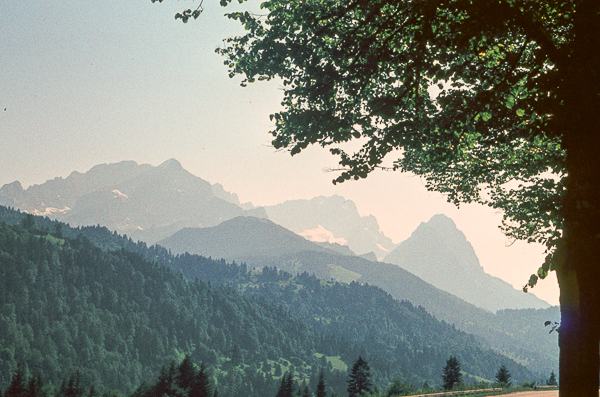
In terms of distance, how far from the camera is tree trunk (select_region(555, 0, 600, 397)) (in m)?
8.55

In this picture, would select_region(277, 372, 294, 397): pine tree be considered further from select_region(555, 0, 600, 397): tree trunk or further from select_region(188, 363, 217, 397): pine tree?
select_region(555, 0, 600, 397): tree trunk

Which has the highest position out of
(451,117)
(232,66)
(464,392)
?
(232,66)

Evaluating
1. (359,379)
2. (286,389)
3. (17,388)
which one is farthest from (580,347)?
(17,388)

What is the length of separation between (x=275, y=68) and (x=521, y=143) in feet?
30.6

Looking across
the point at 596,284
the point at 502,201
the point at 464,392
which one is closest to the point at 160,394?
the point at 464,392

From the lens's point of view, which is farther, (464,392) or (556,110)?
(464,392)

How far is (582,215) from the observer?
8.65 meters

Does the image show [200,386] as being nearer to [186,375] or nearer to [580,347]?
[186,375]

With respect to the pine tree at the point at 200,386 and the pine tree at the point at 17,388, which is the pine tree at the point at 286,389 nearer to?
the pine tree at the point at 200,386

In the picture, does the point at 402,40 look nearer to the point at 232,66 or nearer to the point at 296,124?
the point at 296,124

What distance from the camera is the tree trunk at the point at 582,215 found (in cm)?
855

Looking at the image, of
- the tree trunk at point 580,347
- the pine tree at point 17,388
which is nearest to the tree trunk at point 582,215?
the tree trunk at point 580,347

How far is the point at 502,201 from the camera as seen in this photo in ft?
60.5

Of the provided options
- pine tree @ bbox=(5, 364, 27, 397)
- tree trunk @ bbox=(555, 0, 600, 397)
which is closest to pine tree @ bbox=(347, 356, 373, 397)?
tree trunk @ bbox=(555, 0, 600, 397)
